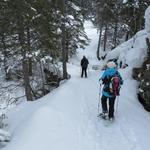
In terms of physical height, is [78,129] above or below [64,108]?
below

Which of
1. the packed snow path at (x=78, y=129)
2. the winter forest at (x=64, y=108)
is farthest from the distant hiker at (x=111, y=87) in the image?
the packed snow path at (x=78, y=129)

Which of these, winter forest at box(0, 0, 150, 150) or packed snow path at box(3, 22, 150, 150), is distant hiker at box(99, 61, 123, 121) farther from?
packed snow path at box(3, 22, 150, 150)

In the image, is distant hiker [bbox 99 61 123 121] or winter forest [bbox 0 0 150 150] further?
distant hiker [bbox 99 61 123 121]

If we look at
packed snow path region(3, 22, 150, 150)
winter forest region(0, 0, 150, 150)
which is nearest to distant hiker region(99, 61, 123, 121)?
winter forest region(0, 0, 150, 150)

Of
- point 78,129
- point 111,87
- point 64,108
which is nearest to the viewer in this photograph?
point 78,129

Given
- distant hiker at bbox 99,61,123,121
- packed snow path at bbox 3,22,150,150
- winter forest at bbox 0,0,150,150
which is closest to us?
packed snow path at bbox 3,22,150,150

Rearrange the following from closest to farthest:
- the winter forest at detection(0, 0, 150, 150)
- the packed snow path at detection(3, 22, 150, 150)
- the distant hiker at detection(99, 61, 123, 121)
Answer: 1. the packed snow path at detection(3, 22, 150, 150)
2. the winter forest at detection(0, 0, 150, 150)
3. the distant hiker at detection(99, 61, 123, 121)

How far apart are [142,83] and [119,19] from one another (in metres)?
34.2

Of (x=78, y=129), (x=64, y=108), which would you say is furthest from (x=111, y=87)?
(x=64, y=108)

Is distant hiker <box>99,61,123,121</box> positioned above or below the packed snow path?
above

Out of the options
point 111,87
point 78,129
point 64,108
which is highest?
point 111,87

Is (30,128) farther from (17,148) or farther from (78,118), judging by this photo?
(78,118)

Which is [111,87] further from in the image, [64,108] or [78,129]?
[64,108]

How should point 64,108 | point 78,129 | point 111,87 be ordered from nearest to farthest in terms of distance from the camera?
point 78,129
point 111,87
point 64,108
